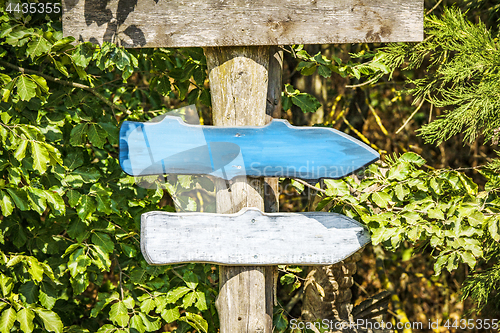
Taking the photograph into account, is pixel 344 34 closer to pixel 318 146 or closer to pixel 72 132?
pixel 318 146

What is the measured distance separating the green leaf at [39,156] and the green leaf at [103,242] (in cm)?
45

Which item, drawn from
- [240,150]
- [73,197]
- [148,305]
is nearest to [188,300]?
[148,305]

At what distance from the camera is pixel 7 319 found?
1.57m

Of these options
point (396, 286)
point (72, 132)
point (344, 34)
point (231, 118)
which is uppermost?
point (344, 34)

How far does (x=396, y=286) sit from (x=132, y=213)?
2.64 metres

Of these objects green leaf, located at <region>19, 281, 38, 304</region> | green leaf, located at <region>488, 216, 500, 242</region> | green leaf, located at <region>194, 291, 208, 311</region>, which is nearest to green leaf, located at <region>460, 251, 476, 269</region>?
green leaf, located at <region>488, 216, 500, 242</region>

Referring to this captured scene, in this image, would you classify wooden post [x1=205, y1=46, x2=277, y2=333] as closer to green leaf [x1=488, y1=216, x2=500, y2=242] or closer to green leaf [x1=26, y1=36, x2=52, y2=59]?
green leaf [x1=26, y1=36, x2=52, y2=59]

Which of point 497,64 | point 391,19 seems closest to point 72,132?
point 391,19

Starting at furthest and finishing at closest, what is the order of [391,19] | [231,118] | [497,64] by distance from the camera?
[497,64], [231,118], [391,19]

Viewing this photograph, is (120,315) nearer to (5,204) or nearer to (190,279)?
(190,279)

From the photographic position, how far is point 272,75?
1613 mm

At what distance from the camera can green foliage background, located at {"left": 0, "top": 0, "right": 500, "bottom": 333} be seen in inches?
58.8

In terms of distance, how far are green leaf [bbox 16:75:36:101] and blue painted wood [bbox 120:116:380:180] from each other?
0.43 meters

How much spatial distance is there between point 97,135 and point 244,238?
826 mm
